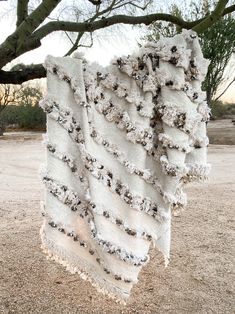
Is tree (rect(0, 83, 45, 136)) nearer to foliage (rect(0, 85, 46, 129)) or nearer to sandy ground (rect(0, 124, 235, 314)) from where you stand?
foliage (rect(0, 85, 46, 129))

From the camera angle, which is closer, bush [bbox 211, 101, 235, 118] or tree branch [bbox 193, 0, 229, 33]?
tree branch [bbox 193, 0, 229, 33]

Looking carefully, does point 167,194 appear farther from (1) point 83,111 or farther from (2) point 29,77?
(2) point 29,77

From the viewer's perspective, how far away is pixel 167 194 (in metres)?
1.77

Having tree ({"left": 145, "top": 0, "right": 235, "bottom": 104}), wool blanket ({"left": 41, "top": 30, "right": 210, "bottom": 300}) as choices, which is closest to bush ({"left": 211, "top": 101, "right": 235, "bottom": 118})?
tree ({"left": 145, "top": 0, "right": 235, "bottom": 104})

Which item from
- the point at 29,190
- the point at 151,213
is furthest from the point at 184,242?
the point at 29,190

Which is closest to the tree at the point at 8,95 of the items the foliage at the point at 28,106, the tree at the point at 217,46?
the foliage at the point at 28,106

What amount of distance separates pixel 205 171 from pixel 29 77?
103 cm

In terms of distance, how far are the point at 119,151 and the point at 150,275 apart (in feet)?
4.38

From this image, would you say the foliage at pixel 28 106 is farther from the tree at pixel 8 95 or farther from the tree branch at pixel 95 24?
the tree branch at pixel 95 24

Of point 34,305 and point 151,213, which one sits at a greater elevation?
point 151,213

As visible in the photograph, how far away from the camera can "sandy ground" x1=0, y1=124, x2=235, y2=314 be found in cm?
240

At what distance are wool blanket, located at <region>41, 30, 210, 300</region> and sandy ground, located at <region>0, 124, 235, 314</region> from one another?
671 mm

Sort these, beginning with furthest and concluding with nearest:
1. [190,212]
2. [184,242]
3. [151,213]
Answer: [190,212] → [184,242] → [151,213]

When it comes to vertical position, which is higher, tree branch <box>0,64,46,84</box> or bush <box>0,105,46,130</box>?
tree branch <box>0,64,46,84</box>
